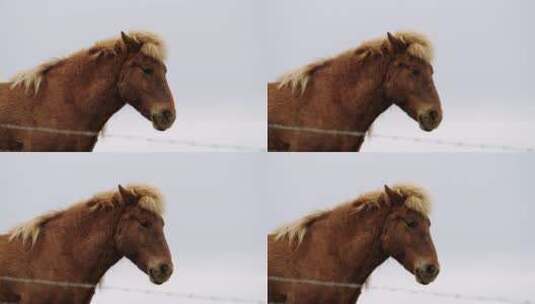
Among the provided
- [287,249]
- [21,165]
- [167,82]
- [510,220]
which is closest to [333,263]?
[287,249]

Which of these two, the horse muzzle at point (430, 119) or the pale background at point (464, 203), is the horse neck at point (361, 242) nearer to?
the pale background at point (464, 203)

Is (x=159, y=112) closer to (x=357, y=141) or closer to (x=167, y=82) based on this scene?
(x=167, y=82)

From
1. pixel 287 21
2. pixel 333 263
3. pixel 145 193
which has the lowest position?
pixel 333 263

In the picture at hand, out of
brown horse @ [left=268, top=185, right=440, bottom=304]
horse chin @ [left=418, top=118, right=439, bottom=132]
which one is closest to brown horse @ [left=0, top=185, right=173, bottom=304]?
brown horse @ [left=268, top=185, right=440, bottom=304]

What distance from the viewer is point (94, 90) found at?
229 cm

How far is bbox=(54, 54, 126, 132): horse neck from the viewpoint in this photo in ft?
7.50

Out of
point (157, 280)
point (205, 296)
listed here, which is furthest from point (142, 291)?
point (205, 296)

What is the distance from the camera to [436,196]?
2264 mm

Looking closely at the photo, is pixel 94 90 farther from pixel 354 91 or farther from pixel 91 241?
pixel 354 91

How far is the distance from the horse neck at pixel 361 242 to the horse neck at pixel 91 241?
0.58 m

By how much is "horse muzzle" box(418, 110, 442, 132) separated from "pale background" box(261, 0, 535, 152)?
0.02 m

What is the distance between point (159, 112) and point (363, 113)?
20.6 inches

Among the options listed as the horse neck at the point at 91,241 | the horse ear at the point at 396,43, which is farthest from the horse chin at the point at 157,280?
the horse ear at the point at 396,43

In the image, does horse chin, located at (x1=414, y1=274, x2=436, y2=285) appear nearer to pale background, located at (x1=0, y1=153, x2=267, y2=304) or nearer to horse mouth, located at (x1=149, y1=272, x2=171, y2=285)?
pale background, located at (x1=0, y1=153, x2=267, y2=304)
